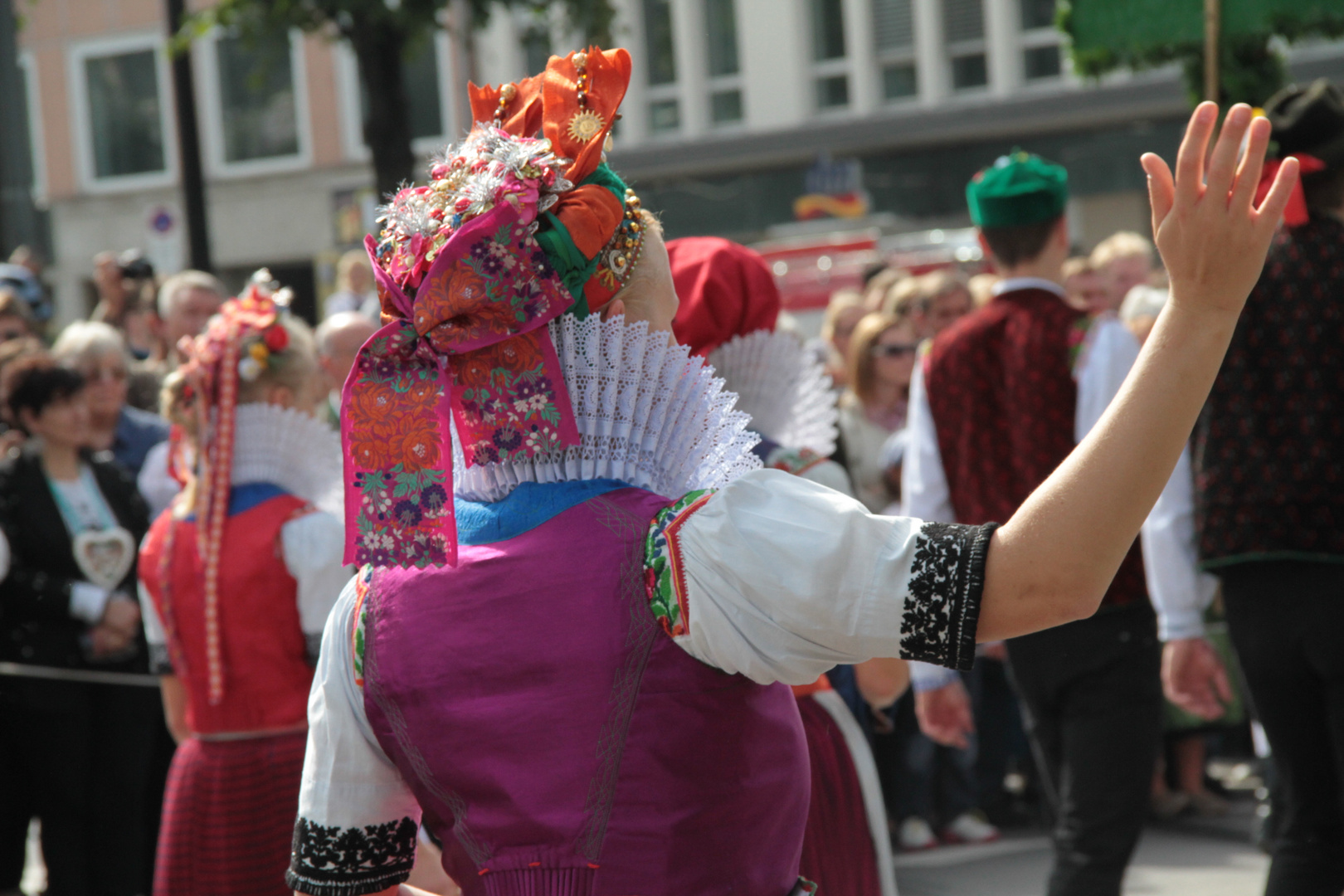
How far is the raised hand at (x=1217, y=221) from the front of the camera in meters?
1.30

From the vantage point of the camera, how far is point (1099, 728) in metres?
3.36

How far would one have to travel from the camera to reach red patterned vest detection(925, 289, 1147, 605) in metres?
3.53

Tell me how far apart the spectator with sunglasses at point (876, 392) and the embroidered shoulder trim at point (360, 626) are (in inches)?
172

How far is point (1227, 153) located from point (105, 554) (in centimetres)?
432

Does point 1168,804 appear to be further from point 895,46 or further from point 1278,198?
point 895,46

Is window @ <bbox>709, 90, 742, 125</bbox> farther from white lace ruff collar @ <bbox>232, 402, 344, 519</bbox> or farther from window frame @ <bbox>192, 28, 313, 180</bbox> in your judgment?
white lace ruff collar @ <bbox>232, 402, 344, 519</bbox>

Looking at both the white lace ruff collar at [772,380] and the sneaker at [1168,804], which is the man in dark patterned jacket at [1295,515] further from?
the sneaker at [1168,804]

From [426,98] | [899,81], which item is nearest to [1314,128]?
[899,81]

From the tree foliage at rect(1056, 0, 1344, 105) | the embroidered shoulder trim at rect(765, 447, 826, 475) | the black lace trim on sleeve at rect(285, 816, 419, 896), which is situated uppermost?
the tree foliage at rect(1056, 0, 1344, 105)

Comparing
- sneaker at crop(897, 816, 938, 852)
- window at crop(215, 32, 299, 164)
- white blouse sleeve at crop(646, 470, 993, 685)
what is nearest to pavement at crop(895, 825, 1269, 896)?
sneaker at crop(897, 816, 938, 852)

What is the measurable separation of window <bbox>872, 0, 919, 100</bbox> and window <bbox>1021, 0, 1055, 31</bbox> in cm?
140

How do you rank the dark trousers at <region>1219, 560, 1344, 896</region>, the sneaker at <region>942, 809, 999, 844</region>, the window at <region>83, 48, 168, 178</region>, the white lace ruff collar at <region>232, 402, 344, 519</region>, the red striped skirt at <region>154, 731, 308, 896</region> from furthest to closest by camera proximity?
the window at <region>83, 48, 168, 178</region> → the sneaker at <region>942, 809, 999, 844</region> → the white lace ruff collar at <region>232, 402, 344, 519</region> → the red striped skirt at <region>154, 731, 308, 896</region> → the dark trousers at <region>1219, 560, 1344, 896</region>

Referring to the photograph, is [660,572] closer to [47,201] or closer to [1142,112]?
[1142,112]

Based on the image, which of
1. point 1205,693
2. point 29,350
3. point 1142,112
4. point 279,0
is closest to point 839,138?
point 1142,112
